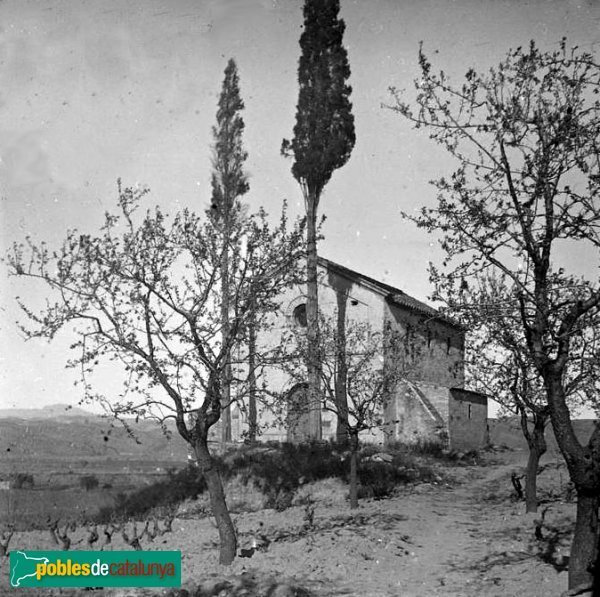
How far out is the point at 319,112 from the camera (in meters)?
22.5

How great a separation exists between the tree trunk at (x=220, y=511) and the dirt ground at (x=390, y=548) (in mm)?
237

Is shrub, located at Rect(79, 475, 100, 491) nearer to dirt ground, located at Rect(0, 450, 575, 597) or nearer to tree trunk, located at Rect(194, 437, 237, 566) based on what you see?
dirt ground, located at Rect(0, 450, 575, 597)

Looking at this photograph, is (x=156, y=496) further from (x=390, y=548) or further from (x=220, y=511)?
(x=390, y=548)

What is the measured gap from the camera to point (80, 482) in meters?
24.3

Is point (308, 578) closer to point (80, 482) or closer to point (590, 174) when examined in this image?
point (590, 174)

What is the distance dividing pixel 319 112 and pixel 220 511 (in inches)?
655

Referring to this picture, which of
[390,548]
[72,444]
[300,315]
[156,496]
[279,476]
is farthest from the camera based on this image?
[72,444]

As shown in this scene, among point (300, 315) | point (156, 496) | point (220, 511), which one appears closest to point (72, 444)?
point (300, 315)

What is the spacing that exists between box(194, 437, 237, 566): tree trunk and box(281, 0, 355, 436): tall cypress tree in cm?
1151

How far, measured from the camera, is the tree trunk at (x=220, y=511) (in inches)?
400

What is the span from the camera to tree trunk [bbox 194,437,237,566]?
10148 millimetres

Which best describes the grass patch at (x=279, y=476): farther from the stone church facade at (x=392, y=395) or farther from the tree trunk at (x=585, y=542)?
the tree trunk at (x=585, y=542)

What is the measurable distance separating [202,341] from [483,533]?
7077mm

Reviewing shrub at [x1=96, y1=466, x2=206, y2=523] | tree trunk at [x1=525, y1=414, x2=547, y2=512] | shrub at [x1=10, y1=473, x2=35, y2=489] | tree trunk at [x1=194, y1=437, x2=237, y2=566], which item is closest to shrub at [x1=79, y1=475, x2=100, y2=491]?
shrub at [x1=10, y1=473, x2=35, y2=489]
